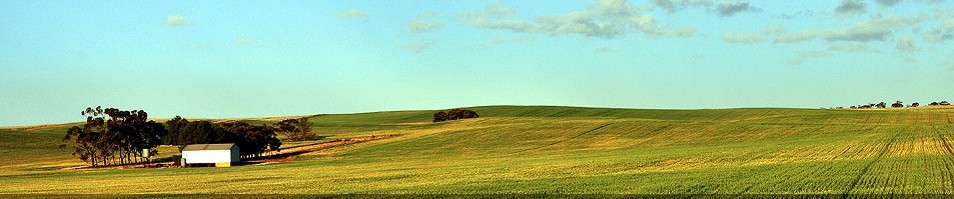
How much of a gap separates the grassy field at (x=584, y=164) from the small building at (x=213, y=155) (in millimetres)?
6547

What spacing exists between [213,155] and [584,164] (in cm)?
4590

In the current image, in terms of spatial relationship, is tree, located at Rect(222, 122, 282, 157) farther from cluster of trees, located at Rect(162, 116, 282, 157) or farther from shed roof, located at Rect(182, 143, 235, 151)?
shed roof, located at Rect(182, 143, 235, 151)

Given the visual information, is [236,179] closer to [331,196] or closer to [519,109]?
[331,196]

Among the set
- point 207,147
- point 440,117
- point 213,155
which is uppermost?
point 440,117

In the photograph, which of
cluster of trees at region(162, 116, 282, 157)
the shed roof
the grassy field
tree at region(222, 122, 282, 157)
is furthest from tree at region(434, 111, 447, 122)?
the shed roof

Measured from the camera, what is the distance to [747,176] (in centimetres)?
3944

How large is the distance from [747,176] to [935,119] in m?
98.7

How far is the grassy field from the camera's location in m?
36.8

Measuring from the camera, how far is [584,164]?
55.5 m

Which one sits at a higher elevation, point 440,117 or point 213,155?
point 440,117

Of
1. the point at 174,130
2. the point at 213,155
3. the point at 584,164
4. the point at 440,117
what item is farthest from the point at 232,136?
the point at 440,117

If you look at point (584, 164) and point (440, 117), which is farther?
point (440, 117)

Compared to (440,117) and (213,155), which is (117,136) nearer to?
(213,155)

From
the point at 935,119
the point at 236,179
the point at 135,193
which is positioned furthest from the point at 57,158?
the point at 935,119
